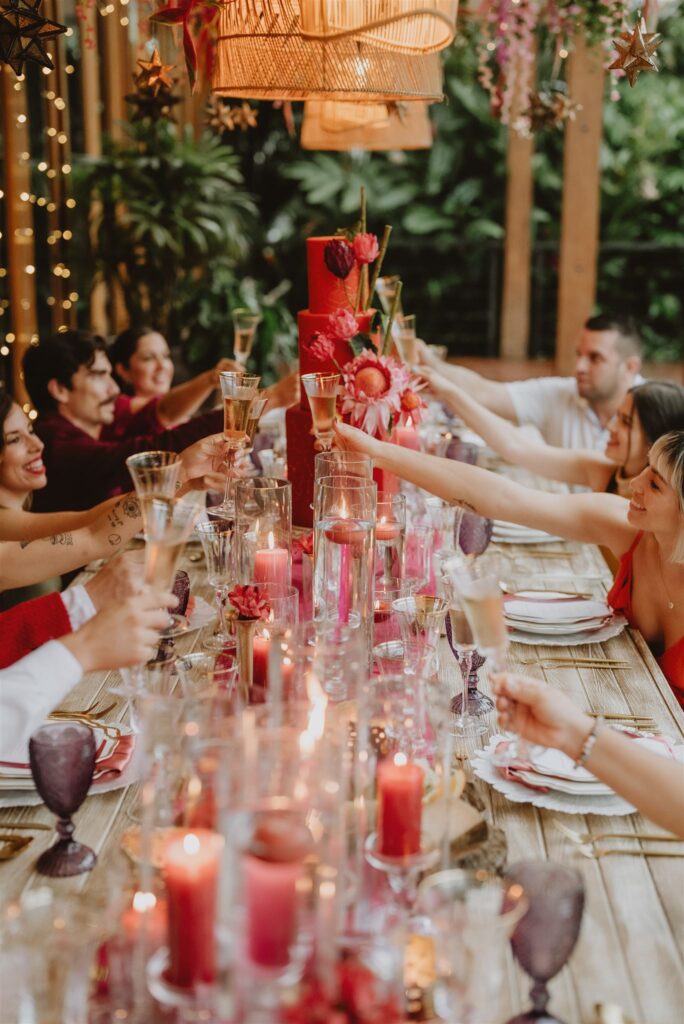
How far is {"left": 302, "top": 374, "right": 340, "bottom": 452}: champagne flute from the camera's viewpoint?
223 cm

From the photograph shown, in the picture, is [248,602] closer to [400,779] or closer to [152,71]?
[400,779]

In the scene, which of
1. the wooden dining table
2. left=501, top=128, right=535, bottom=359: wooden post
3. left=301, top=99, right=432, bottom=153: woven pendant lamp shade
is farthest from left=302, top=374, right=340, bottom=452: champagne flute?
left=501, top=128, right=535, bottom=359: wooden post

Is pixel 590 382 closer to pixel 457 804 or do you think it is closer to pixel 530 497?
pixel 530 497

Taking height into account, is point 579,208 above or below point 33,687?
above

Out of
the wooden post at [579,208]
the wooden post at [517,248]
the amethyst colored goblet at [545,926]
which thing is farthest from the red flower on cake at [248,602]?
the wooden post at [517,248]

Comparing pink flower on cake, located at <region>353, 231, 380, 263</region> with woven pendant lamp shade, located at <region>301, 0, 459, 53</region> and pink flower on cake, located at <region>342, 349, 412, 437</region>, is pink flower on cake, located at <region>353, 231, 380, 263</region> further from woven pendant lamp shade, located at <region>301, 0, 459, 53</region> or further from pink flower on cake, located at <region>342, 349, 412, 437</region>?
woven pendant lamp shade, located at <region>301, 0, 459, 53</region>

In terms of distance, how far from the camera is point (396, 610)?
197cm

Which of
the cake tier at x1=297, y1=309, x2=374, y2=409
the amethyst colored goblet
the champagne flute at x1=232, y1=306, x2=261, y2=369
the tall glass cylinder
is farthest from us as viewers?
the champagne flute at x1=232, y1=306, x2=261, y2=369

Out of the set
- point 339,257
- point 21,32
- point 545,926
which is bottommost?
point 545,926

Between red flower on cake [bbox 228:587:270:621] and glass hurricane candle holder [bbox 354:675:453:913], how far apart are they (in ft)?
1.50

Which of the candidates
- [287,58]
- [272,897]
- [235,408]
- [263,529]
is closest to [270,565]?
[263,529]

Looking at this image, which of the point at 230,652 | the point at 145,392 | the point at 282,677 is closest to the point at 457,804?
the point at 282,677

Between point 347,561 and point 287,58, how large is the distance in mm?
988

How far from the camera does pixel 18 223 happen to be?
460 cm
